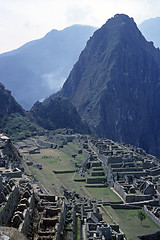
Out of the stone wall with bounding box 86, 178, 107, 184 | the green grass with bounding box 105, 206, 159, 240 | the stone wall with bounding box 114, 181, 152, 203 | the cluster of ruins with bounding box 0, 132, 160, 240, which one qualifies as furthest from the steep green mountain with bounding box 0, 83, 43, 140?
the green grass with bounding box 105, 206, 159, 240

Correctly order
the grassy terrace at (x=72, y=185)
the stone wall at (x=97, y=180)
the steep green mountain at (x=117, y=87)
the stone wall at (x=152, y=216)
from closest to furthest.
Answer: the grassy terrace at (x=72, y=185) < the stone wall at (x=152, y=216) < the stone wall at (x=97, y=180) < the steep green mountain at (x=117, y=87)

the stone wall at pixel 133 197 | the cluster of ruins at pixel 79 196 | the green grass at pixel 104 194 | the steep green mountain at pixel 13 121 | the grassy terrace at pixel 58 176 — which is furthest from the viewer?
the steep green mountain at pixel 13 121

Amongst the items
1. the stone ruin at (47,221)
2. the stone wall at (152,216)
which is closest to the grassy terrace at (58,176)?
the stone wall at (152,216)

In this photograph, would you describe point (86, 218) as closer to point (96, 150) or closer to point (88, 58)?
point (96, 150)

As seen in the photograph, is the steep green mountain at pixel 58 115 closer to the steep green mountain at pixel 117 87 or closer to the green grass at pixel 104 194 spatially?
the steep green mountain at pixel 117 87

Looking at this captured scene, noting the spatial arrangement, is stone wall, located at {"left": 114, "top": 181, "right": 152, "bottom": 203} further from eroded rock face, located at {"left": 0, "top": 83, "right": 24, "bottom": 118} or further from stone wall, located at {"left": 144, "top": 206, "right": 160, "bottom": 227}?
eroded rock face, located at {"left": 0, "top": 83, "right": 24, "bottom": 118}
